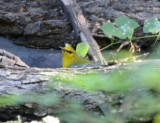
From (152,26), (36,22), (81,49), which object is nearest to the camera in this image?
(81,49)

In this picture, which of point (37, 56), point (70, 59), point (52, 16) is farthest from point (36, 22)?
point (70, 59)

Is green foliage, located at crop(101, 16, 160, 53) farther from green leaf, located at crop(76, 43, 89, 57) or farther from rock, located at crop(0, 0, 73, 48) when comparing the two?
rock, located at crop(0, 0, 73, 48)

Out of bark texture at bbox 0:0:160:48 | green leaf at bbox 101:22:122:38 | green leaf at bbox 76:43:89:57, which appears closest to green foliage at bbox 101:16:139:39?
green leaf at bbox 101:22:122:38

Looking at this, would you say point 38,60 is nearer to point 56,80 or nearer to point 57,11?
point 57,11

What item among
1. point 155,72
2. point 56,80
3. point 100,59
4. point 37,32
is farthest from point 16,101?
point 37,32

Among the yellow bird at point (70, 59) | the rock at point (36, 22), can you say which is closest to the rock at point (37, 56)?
the rock at point (36, 22)

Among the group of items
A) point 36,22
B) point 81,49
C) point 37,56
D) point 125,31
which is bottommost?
point 81,49

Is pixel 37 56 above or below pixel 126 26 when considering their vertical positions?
above

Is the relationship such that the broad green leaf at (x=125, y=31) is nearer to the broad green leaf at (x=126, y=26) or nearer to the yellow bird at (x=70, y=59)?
the broad green leaf at (x=126, y=26)

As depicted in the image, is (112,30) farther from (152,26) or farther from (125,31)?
(152,26)
